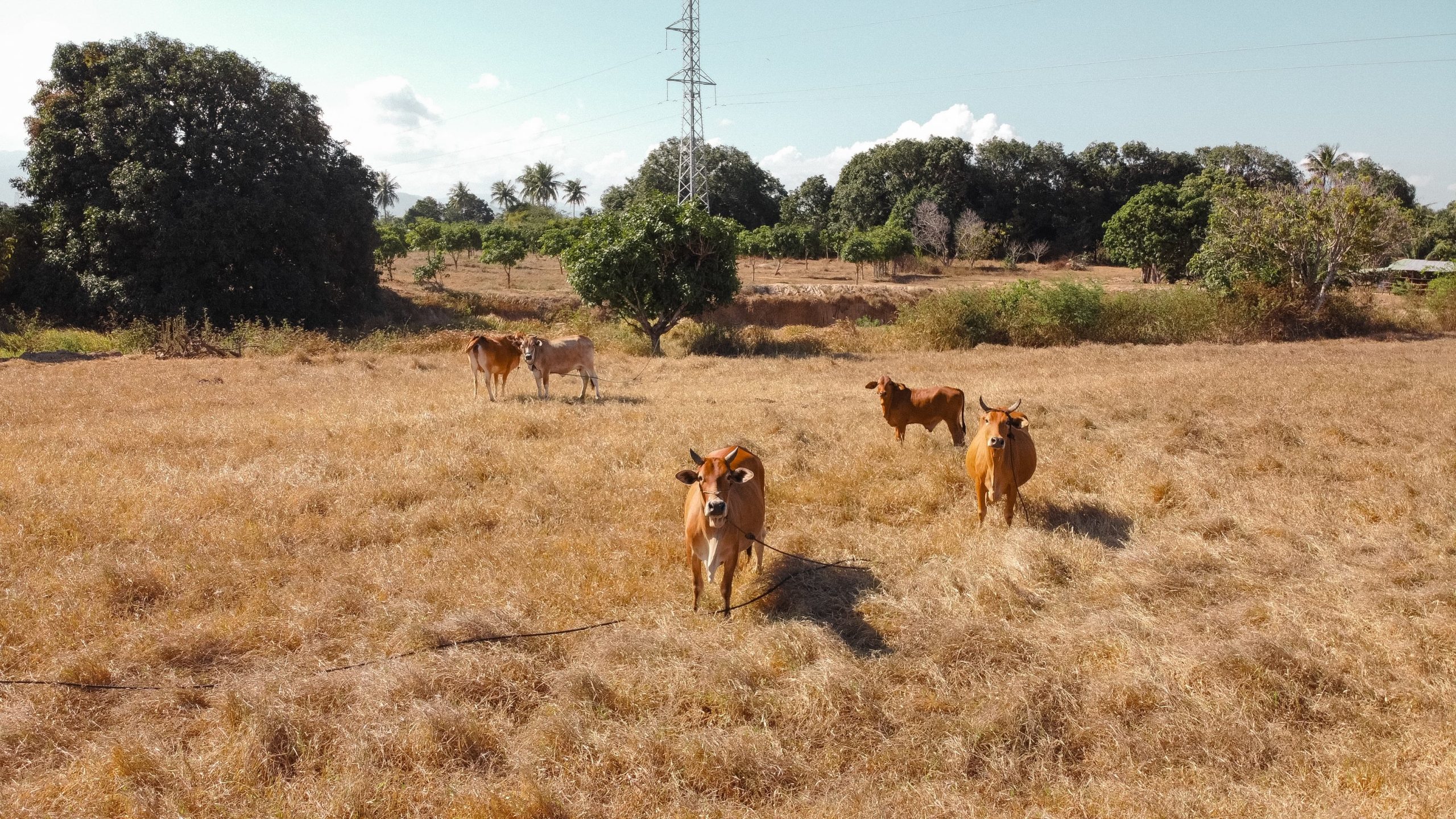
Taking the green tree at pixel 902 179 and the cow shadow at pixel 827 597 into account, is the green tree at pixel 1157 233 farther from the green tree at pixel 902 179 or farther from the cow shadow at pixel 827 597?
the cow shadow at pixel 827 597

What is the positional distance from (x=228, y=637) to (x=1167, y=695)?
5.87m

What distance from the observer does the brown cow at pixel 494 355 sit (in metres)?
13.6

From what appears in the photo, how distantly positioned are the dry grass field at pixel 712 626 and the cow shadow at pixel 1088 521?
40 mm

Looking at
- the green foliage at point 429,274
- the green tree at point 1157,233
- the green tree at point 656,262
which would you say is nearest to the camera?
the green tree at point 656,262

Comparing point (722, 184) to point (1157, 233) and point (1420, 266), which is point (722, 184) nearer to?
point (1157, 233)

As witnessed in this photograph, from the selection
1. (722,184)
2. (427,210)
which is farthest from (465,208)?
(722,184)

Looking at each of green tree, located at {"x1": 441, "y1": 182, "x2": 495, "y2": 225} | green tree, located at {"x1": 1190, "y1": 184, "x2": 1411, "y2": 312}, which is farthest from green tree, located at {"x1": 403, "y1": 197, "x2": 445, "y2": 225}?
green tree, located at {"x1": 1190, "y1": 184, "x2": 1411, "y2": 312}

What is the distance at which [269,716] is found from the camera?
4.45 meters

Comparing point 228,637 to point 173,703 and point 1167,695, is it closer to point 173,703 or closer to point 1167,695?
point 173,703

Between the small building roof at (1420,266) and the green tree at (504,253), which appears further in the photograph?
the small building roof at (1420,266)

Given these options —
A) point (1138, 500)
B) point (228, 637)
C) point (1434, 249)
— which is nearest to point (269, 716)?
point (228, 637)

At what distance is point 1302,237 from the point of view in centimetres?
2528

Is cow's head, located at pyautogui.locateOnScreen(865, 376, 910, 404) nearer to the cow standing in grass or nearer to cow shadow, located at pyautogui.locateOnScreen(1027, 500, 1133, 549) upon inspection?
cow shadow, located at pyautogui.locateOnScreen(1027, 500, 1133, 549)

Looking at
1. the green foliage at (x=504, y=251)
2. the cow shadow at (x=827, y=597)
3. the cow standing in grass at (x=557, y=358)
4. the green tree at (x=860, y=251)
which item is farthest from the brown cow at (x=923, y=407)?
the green tree at (x=860, y=251)
